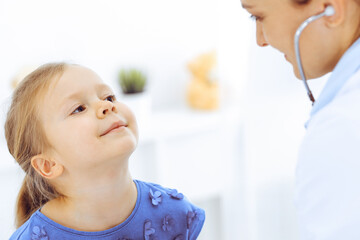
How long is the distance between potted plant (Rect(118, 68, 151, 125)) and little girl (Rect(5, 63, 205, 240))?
0.90 meters

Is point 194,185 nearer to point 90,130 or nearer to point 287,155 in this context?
point 287,155

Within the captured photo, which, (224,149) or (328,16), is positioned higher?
(328,16)

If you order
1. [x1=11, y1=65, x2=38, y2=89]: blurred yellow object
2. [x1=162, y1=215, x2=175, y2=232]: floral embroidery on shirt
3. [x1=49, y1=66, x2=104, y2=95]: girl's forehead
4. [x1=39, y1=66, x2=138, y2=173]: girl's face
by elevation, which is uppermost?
[x1=49, y1=66, x2=104, y2=95]: girl's forehead

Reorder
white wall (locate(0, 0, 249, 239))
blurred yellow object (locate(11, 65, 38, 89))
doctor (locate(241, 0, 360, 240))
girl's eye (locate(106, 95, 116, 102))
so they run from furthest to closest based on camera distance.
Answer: white wall (locate(0, 0, 249, 239))
blurred yellow object (locate(11, 65, 38, 89))
girl's eye (locate(106, 95, 116, 102))
doctor (locate(241, 0, 360, 240))

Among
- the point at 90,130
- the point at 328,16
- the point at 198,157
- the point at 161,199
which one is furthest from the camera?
the point at 198,157

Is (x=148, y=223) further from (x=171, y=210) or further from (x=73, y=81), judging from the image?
(x=73, y=81)

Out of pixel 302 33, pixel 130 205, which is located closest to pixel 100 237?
pixel 130 205

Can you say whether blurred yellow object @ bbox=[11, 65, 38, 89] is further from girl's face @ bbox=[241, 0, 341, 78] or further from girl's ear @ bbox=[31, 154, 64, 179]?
girl's face @ bbox=[241, 0, 341, 78]

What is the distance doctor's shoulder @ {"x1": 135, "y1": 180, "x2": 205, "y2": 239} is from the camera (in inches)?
35.8

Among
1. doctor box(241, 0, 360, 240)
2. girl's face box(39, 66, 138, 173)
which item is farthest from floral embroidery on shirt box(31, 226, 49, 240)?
doctor box(241, 0, 360, 240)

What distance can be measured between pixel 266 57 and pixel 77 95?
0.87m

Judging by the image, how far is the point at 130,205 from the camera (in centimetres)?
90

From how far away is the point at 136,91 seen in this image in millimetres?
1847

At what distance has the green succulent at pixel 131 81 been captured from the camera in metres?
1.84
